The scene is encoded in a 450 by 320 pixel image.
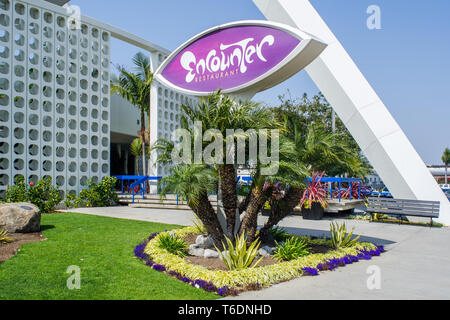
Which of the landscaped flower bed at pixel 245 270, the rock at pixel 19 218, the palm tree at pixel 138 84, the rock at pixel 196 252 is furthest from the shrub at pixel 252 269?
the palm tree at pixel 138 84

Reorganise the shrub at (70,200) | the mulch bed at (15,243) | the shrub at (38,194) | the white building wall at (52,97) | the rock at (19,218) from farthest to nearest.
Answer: the shrub at (70,200), the white building wall at (52,97), the shrub at (38,194), the rock at (19,218), the mulch bed at (15,243)

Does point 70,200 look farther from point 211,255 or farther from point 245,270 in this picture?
point 245,270

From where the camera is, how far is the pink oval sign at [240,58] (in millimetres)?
6984

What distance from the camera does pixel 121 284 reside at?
5.07 meters

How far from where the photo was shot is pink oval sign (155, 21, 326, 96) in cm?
698

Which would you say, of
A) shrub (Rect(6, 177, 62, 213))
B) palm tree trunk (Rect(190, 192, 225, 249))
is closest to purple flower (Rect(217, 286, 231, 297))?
palm tree trunk (Rect(190, 192, 225, 249))

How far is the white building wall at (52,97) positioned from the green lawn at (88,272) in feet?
17.9

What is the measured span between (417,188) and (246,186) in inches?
262

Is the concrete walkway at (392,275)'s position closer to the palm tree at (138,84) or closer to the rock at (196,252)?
the rock at (196,252)

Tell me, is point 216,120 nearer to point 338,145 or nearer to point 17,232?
point 338,145

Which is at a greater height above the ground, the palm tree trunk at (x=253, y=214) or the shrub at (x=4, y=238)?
the palm tree trunk at (x=253, y=214)

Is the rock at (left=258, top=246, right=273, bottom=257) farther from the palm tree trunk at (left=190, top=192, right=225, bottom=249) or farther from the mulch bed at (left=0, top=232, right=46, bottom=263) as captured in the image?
the mulch bed at (left=0, top=232, right=46, bottom=263)

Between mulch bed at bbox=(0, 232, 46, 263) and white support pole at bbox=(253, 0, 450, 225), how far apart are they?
9677 millimetres

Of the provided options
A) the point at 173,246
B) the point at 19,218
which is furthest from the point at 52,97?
the point at 173,246
